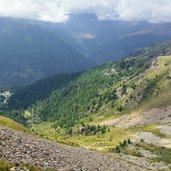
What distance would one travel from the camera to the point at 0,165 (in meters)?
39.5

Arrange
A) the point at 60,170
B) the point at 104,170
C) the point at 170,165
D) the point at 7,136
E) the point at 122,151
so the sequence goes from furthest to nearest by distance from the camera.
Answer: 1. the point at 122,151
2. the point at 170,165
3. the point at 104,170
4. the point at 7,136
5. the point at 60,170

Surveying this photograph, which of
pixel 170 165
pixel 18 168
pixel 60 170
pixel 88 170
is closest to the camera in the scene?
pixel 18 168

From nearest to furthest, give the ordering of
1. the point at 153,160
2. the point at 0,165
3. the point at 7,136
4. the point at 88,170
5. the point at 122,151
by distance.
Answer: the point at 0,165 < the point at 7,136 < the point at 88,170 < the point at 153,160 < the point at 122,151

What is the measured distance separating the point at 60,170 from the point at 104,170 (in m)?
18.8

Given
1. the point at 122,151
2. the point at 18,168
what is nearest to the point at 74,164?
the point at 18,168

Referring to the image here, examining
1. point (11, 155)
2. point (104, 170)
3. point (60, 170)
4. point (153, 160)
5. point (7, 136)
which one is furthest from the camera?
point (153, 160)

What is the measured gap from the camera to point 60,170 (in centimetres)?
5247

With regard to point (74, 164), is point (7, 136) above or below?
above

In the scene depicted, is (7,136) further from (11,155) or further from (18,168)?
(18,168)

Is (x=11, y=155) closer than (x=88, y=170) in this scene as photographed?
Yes

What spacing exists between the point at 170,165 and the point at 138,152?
33.8 meters

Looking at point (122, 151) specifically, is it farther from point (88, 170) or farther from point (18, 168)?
point (18, 168)

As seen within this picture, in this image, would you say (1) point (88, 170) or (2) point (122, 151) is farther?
(2) point (122, 151)

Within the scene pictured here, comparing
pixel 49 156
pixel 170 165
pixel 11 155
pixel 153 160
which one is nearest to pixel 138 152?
pixel 153 160
